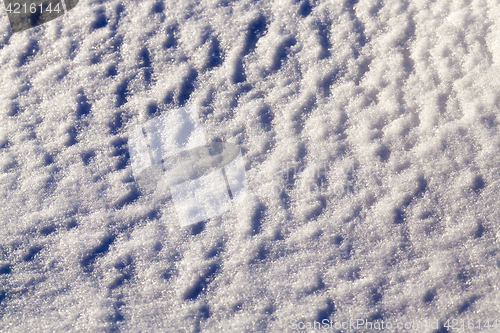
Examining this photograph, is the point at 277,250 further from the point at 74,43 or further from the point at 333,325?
the point at 74,43
